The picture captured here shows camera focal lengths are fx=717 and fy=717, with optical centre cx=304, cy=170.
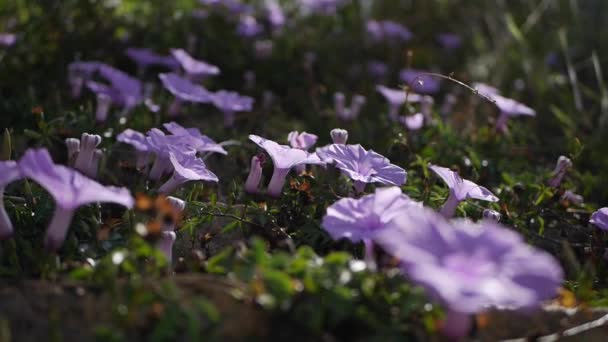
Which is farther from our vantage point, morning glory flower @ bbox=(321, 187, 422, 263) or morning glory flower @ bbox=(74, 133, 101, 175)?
morning glory flower @ bbox=(74, 133, 101, 175)

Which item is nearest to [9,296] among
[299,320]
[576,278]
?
[299,320]

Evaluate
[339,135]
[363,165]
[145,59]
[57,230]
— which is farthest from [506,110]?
Result: [57,230]

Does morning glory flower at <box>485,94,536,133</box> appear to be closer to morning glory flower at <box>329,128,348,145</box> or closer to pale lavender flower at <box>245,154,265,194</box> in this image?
morning glory flower at <box>329,128,348,145</box>

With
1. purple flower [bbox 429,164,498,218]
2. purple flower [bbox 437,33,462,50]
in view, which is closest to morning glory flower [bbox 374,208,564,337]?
purple flower [bbox 429,164,498,218]

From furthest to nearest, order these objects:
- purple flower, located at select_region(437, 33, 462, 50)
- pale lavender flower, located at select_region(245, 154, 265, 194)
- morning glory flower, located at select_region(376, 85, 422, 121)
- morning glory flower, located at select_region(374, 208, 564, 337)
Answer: purple flower, located at select_region(437, 33, 462, 50) → morning glory flower, located at select_region(376, 85, 422, 121) → pale lavender flower, located at select_region(245, 154, 265, 194) → morning glory flower, located at select_region(374, 208, 564, 337)

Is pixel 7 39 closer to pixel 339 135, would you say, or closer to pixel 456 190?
pixel 339 135

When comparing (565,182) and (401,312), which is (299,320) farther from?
(565,182)
